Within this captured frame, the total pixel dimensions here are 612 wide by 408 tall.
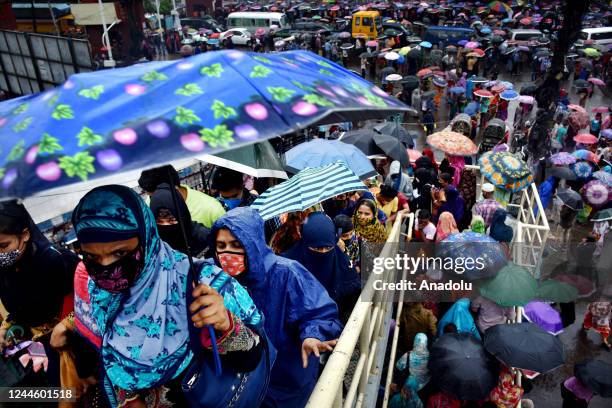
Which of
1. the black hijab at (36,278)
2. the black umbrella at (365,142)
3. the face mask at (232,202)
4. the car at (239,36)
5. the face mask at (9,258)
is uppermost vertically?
the face mask at (9,258)

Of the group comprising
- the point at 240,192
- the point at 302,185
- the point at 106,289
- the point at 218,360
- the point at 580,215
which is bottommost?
the point at 580,215

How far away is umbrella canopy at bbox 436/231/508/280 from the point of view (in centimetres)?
456

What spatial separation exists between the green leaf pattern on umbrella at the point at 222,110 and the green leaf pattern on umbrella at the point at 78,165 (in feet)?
0.96

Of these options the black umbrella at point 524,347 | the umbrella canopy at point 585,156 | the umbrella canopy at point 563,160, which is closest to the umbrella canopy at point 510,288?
the black umbrella at point 524,347

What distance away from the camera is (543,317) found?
5.16 m

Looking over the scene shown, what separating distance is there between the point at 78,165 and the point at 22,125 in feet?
0.88

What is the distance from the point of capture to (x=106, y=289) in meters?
1.51

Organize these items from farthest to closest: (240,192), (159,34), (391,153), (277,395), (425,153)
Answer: (159,34), (425,153), (391,153), (240,192), (277,395)

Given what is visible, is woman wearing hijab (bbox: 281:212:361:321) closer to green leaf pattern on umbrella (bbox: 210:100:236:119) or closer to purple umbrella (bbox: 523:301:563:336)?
green leaf pattern on umbrella (bbox: 210:100:236:119)

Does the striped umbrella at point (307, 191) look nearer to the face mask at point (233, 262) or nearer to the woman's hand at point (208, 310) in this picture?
the face mask at point (233, 262)

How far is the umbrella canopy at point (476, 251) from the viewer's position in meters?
4.56

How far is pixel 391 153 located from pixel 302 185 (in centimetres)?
367

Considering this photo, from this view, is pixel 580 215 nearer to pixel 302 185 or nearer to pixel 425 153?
pixel 425 153

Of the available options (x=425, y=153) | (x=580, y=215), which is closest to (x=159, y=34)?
(x=425, y=153)
